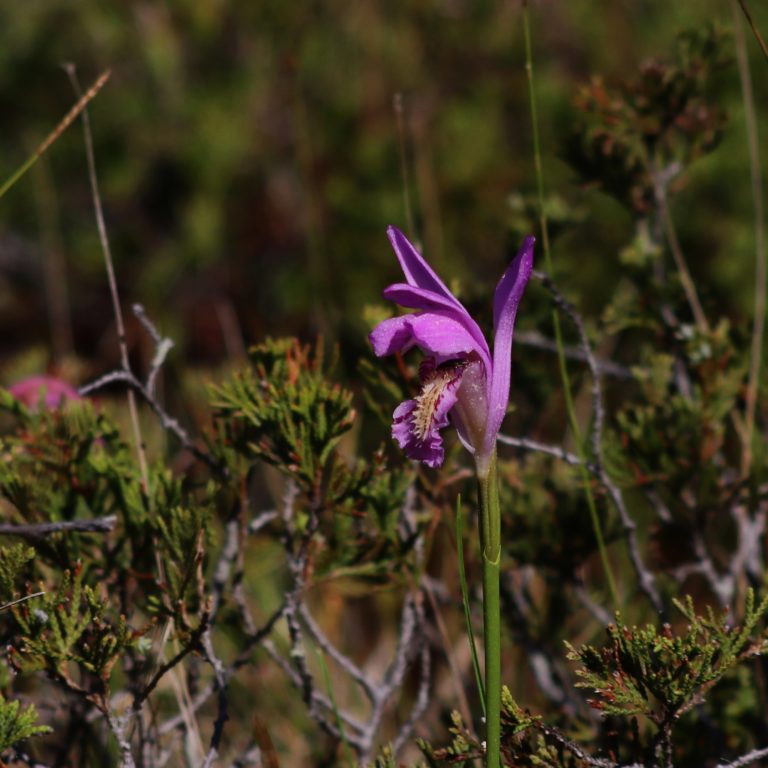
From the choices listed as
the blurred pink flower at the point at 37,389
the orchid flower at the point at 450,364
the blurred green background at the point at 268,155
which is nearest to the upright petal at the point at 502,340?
the orchid flower at the point at 450,364

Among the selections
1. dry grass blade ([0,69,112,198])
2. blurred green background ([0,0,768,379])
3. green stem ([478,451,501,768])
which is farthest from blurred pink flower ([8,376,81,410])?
blurred green background ([0,0,768,379])

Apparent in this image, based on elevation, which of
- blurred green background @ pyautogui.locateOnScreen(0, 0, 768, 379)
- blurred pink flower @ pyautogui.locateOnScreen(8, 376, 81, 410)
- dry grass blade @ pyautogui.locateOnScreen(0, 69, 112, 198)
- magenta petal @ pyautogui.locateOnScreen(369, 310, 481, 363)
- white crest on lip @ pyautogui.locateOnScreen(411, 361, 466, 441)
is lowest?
white crest on lip @ pyautogui.locateOnScreen(411, 361, 466, 441)

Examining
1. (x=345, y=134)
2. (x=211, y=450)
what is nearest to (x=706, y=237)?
(x=345, y=134)

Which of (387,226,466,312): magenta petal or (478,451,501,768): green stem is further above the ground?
(387,226,466,312): magenta petal

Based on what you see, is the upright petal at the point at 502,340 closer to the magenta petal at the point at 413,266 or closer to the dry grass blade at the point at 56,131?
the magenta petal at the point at 413,266

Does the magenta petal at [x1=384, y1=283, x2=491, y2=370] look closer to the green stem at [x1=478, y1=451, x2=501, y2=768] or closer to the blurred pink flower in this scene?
the green stem at [x1=478, y1=451, x2=501, y2=768]

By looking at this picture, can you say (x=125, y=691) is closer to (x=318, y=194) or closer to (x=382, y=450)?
(x=382, y=450)

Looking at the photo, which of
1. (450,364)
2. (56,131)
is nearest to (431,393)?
(450,364)

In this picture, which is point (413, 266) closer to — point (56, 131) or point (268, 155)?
point (56, 131)
